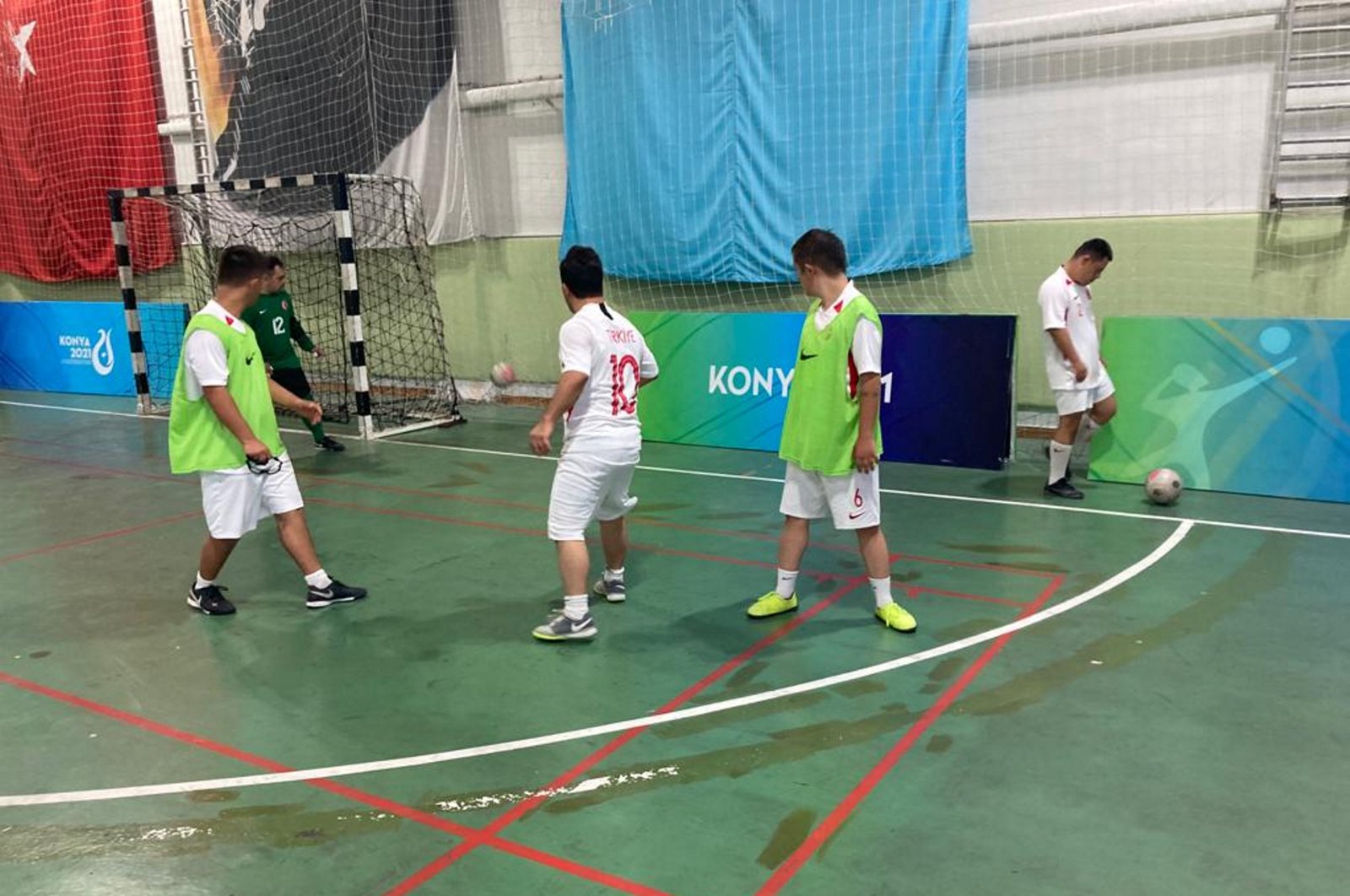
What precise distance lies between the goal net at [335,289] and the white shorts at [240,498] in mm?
6121

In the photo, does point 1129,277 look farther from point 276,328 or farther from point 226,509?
point 276,328

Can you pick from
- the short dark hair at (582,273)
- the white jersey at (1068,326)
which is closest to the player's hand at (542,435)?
the short dark hair at (582,273)

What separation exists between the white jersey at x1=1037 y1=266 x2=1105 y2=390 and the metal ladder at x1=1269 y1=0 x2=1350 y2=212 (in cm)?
223

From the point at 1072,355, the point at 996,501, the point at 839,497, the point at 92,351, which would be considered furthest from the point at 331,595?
the point at 92,351

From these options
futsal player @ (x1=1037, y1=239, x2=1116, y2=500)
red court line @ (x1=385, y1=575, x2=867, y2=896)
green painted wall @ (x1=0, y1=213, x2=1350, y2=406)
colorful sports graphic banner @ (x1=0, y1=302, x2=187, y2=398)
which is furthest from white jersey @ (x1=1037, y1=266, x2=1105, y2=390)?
colorful sports graphic banner @ (x1=0, y1=302, x2=187, y2=398)

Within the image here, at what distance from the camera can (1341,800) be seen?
10.7 ft

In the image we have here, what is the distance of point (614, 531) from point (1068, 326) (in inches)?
148

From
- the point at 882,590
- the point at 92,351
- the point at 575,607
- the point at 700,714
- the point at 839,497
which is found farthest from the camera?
the point at 92,351

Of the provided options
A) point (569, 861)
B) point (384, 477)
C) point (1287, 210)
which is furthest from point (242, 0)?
point (569, 861)

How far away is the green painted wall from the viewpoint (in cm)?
777

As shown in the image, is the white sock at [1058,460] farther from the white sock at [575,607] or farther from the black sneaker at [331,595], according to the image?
the black sneaker at [331,595]

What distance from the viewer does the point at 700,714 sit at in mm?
4004

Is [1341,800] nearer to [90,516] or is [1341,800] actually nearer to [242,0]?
[90,516]

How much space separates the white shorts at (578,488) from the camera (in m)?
4.61
